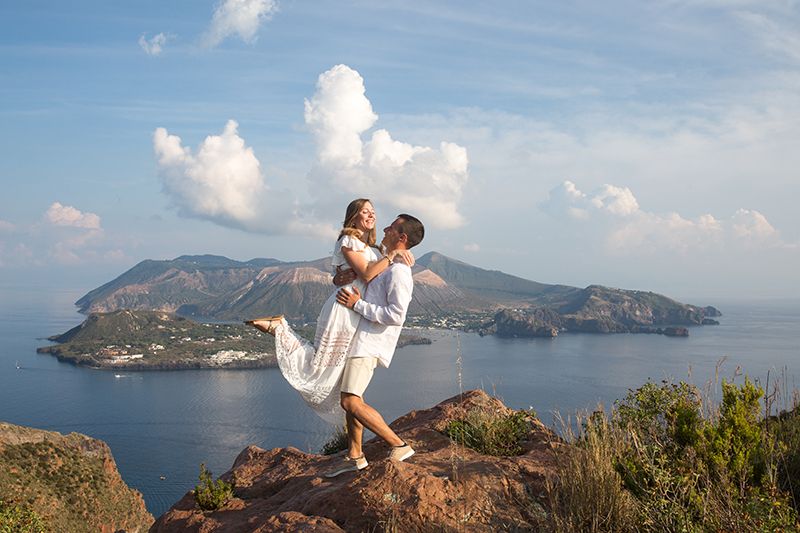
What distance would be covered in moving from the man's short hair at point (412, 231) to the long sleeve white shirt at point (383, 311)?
24 centimetres

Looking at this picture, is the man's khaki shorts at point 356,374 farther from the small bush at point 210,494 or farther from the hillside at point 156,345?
the hillside at point 156,345

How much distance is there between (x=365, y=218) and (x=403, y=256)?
444mm

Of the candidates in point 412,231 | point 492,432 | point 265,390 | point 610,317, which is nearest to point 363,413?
point 492,432

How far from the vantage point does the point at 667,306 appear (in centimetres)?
17262

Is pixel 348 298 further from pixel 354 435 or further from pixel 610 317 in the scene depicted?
pixel 610 317

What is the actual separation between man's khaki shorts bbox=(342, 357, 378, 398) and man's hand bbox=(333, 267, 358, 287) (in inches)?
24.2

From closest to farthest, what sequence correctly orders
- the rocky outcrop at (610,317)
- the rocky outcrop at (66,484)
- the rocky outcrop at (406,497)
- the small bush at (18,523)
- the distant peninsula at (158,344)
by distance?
the rocky outcrop at (406,497) < the small bush at (18,523) < the rocky outcrop at (66,484) < the distant peninsula at (158,344) < the rocky outcrop at (610,317)

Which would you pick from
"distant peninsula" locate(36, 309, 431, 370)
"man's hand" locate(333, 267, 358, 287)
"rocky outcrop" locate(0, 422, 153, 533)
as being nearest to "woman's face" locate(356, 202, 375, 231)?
"man's hand" locate(333, 267, 358, 287)

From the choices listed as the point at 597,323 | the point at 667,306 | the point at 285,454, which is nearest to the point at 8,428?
the point at 285,454

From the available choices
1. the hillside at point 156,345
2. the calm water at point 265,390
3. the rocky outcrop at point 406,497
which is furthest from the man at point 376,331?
the hillside at point 156,345

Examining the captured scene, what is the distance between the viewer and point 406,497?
13.1ft

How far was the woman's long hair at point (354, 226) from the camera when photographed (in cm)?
478

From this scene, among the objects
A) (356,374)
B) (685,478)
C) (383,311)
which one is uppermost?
(383,311)

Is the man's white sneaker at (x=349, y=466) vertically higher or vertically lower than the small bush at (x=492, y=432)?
lower
